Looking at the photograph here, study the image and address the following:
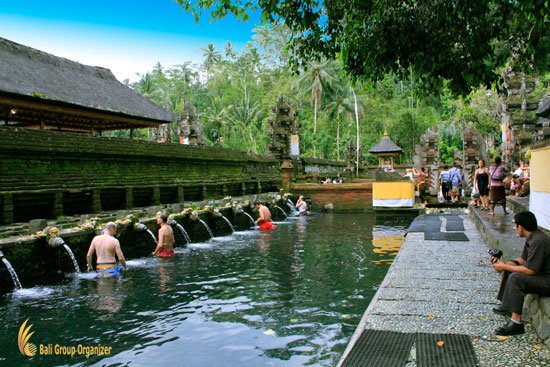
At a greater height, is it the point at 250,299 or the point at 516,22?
the point at 516,22

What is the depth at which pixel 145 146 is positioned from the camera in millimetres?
17641

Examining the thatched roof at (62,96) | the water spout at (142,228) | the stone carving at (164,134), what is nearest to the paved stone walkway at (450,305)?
the water spout at (142,228)

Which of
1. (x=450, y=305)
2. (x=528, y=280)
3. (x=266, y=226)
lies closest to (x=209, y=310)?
(x=450, y=305)

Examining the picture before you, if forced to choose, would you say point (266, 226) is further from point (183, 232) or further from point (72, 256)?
point (72, 256)

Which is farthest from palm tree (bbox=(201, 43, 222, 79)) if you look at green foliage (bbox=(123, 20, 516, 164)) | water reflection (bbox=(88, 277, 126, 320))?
water reflection (bbox=(88, 277, 126, 320))

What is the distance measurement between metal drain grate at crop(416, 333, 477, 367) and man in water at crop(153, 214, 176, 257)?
8650 mm

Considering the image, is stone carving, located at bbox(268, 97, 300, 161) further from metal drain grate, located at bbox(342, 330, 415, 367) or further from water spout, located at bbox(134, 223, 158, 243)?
metal drain grate, located at bbox(342, 330, 415, 367)

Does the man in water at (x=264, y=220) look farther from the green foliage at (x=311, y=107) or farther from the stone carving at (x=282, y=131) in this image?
the green foliage at (x=311, y=107)

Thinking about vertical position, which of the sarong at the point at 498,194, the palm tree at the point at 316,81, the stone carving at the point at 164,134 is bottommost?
the sarong at the point at 498,194

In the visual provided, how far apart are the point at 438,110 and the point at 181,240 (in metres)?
49.5

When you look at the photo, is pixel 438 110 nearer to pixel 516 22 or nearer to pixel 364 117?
pixel 364 117

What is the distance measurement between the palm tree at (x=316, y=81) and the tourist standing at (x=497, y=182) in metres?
38.2

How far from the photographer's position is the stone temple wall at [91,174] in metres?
12.3

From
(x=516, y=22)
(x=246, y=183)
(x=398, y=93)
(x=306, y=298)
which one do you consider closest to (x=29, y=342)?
(x=306, y=298)
